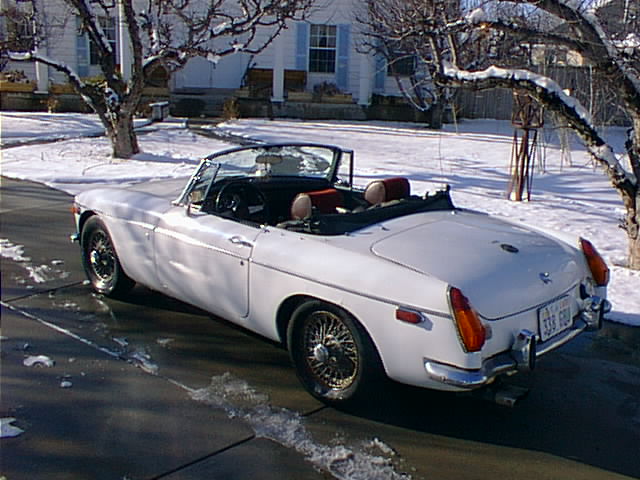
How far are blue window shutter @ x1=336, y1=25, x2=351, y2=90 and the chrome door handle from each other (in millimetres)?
20815

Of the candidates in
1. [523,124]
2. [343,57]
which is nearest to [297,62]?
[343,57]

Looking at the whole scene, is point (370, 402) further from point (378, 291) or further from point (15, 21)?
point (15, 21)

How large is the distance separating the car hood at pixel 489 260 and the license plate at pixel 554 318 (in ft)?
0.18

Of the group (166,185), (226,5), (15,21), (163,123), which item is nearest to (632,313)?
(166,185)

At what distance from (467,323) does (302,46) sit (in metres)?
22.4

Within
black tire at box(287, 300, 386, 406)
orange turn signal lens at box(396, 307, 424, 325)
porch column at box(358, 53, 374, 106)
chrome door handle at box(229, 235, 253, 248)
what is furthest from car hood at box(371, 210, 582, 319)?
porch column at box(358, 53, 374, 106)

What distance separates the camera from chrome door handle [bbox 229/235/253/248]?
4.23 meters

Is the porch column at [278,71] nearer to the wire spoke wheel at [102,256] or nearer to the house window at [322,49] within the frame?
the house window at [322,49]

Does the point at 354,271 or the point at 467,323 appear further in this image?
the point at 354,271

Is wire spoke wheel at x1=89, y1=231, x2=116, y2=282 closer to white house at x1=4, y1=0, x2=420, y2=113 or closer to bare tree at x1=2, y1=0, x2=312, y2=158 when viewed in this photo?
bare tree at x1=2, y1=0, x2=312, y2=158

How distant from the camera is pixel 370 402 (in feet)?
12.5

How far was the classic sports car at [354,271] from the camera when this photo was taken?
3.45 m

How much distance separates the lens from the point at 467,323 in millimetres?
3330

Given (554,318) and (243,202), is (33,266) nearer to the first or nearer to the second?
(243,202)
